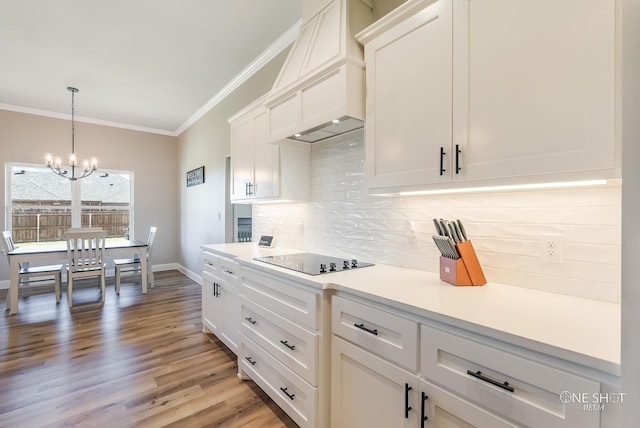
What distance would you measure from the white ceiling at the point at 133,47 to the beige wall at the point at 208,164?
22 centimetres

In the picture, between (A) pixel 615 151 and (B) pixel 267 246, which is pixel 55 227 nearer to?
(B) pixel 267 246

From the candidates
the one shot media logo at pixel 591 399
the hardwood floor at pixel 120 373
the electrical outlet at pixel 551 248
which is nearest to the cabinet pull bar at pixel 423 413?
the one shot media logo at pixel 591 399

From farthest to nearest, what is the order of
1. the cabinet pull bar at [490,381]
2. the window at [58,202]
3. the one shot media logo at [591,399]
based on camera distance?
the window at [58,202] < the cabinet pull bar at [490,381] < the one shot media logo at [591,399]

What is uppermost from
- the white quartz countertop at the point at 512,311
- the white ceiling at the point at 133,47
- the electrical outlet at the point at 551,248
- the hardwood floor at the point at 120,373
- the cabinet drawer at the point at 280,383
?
the white ceiling at the point at 133,47

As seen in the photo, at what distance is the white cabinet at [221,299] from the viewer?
242 centimetres

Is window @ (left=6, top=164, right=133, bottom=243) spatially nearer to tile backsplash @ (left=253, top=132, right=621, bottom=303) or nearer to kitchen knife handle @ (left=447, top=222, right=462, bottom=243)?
tile backsplash @ (left=253, top=132, right=621, bottom=303)

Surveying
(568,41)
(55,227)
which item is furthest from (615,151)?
(55,227)

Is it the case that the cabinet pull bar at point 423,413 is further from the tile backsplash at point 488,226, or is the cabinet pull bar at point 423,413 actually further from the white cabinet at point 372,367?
the tile backsplash at point 488,226

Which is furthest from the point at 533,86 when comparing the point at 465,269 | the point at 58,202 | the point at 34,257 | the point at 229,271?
the point at 58,202

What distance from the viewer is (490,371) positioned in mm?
924

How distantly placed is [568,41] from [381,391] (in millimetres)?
1485

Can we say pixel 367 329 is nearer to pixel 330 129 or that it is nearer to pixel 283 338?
pixel 283 338

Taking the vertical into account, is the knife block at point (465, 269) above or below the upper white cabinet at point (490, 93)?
below

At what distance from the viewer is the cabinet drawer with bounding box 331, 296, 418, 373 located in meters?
1.14
